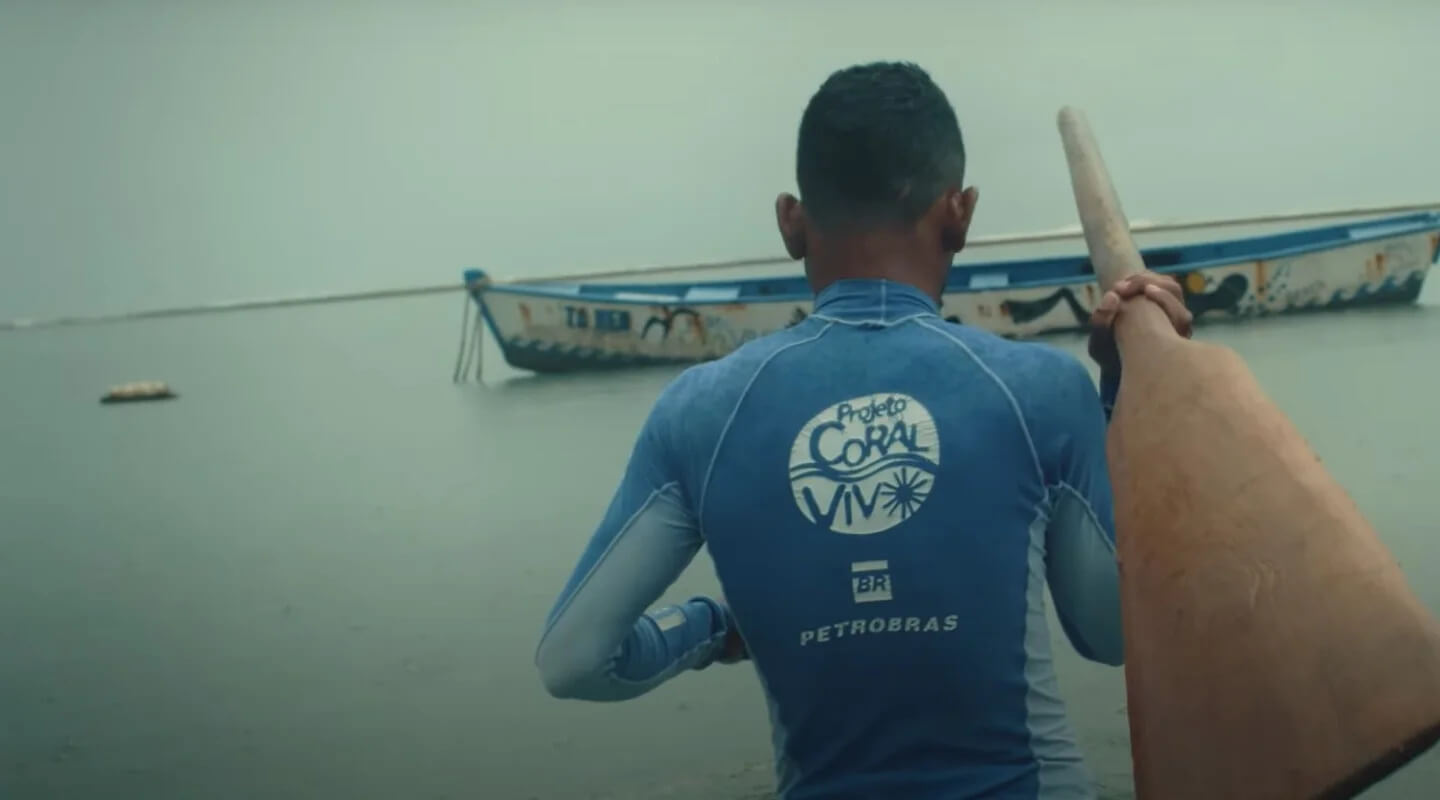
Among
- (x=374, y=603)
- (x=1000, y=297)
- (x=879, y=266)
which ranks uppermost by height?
(x=1000, y=297)

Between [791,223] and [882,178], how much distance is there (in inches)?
4.4

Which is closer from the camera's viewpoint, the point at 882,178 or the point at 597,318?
the point at 882,178

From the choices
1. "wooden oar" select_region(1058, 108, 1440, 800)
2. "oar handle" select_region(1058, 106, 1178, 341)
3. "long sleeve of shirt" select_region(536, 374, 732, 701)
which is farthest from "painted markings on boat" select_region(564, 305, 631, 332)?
"wooden oar" select_region(1058, 108, 1440, 800)

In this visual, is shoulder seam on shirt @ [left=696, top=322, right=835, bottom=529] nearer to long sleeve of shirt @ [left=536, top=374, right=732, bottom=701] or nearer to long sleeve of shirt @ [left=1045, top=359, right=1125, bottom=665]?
long sleeve of shirt @ [left=536, top=374, right=732, bottom=701]

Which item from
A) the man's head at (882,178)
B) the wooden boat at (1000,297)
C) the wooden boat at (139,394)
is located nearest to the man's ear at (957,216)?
the man's head at (882,178)

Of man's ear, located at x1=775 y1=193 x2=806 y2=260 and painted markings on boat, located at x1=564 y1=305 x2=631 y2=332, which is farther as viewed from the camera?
painted markings on boat, located at x1=564 y1=305 x2=631 y2=332

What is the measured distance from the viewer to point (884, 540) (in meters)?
1.19

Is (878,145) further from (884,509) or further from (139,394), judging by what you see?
(139,394)

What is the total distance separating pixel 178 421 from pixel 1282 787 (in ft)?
55.7

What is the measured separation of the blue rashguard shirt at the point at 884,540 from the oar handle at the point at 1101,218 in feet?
0.26

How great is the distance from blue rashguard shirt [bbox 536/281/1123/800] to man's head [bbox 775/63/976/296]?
1.4 inches

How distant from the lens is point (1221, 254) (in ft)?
57.2

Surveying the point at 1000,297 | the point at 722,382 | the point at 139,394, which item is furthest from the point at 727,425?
the point at 139,394

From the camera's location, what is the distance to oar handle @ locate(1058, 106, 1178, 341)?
4.13 ft
